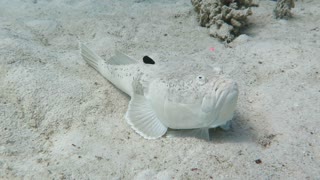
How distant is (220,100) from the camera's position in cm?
280

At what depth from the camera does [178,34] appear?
5.50 metres

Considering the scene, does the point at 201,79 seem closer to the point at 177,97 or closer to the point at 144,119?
the point at 177,97

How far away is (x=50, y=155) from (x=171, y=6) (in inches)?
183

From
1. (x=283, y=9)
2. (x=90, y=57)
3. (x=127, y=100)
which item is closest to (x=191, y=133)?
(x=127, y=100)

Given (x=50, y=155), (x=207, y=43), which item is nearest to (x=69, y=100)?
(x=50, y=155)

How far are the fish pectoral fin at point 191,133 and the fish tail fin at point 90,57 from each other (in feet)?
5.04

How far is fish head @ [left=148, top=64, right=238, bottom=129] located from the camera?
2822mm

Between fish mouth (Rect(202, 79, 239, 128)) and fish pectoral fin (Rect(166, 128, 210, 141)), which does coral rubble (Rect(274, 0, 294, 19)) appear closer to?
fish mouth (Rect(202, 79, 239, 128))

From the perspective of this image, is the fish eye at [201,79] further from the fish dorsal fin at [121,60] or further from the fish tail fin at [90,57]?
the fish tail fin at [90,57]

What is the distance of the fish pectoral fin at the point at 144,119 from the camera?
3125 mm

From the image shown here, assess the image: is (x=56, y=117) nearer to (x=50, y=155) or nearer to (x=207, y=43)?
(x=50, y=155)

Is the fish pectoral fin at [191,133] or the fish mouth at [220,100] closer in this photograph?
the fish mouth at [220,100]

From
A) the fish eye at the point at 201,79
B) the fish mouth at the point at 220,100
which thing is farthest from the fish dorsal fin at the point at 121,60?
the fish mouth at the point at 220,100

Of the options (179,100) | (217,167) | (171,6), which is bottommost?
(171,6)
